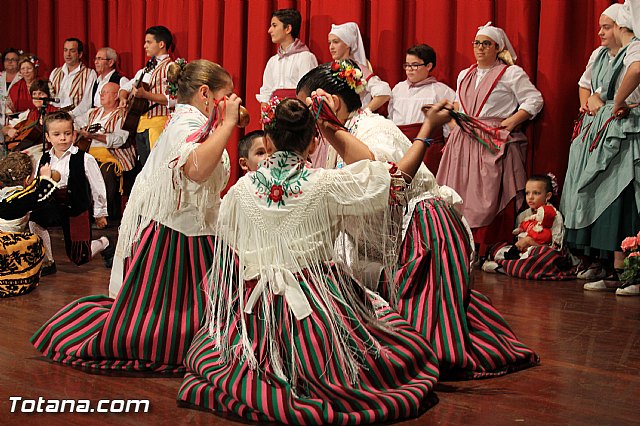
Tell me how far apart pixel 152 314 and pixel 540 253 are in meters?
2.96

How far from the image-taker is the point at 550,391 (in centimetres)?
289

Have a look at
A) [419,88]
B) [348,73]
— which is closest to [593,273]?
[419,88]

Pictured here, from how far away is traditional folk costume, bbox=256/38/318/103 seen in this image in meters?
6.69

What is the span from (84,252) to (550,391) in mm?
3290

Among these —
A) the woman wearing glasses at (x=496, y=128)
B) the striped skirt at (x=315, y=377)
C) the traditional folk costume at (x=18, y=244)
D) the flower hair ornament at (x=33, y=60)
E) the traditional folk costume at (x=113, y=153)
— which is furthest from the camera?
the flower hair ornament at (x=33, y=60)

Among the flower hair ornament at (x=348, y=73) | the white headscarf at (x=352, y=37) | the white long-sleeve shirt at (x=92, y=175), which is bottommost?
the white long-sleeve shirt at (x=92, y=175)

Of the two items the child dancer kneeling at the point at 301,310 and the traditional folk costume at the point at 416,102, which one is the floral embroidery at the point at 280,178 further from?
the traditional folk costume at the point at 416,102

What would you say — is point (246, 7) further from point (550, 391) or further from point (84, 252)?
point (550, 391)

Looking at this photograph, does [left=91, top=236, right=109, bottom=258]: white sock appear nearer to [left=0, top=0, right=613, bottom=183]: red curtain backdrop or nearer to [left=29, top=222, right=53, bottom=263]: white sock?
[left=29, top=222, right=53, bottom=263]: white sock

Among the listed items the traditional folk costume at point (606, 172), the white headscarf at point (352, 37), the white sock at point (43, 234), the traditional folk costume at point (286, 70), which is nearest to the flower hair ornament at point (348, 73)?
the traditional folk costume at point (606, 172)

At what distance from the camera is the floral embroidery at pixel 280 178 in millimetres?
2629

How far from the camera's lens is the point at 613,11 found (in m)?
5.05

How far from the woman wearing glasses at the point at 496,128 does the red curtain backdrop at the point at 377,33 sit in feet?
0.62

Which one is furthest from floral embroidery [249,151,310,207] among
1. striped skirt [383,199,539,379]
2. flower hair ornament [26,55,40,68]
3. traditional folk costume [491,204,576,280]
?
flower hair ornament [26,55,40,68]
